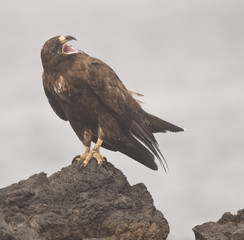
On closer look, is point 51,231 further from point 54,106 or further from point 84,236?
point 54,106

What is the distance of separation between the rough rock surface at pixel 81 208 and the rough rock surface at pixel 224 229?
576mm

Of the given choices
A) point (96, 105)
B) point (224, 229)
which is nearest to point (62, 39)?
point (96, 105)

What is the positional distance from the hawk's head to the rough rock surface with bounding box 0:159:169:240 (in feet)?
6.36

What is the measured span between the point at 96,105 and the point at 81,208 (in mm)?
2120

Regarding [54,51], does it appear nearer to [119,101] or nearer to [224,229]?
[119,101]

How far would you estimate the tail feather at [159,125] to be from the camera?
10.9 metres

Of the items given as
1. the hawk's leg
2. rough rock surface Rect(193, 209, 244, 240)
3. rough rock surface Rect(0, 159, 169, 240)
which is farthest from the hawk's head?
rough rock surface Rect(193, 209, 244, 240)

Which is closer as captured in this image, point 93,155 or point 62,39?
point 93,155

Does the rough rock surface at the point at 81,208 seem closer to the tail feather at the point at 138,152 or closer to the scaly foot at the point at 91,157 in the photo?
the scaly foot at the point at 91,157

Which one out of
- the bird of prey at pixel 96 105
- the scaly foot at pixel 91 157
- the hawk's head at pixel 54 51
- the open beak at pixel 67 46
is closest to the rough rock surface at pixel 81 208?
the scaly foot at pixel 91 157

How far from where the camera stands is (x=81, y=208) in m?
8.80

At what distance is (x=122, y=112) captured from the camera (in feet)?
34.0

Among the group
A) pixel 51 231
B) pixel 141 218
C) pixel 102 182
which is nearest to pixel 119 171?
pixel 102 182

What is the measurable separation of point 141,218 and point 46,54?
3296 mm
